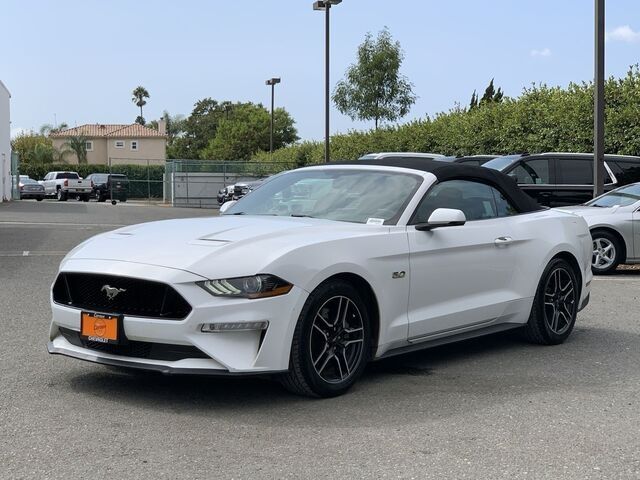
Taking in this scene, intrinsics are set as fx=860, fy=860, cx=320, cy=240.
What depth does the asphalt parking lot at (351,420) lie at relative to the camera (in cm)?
410

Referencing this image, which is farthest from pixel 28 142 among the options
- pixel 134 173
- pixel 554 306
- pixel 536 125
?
pixel 554 306

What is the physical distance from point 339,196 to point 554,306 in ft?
7.32

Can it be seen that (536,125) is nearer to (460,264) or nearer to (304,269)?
(460,264)

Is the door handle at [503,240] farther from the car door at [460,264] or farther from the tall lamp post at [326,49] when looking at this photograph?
the tall lamp post at [326,49]

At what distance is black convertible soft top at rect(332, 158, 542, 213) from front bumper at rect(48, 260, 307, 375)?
1.83 meters

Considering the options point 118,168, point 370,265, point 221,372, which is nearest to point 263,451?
point 221,372

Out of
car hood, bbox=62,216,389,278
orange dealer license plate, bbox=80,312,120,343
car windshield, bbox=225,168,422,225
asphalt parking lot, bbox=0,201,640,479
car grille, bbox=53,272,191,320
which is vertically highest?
car windshield, bbox=225,168,422,225

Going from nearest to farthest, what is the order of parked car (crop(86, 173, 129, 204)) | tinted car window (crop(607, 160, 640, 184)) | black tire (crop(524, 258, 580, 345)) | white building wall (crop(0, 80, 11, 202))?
black tire (crop(524, 258, 580, 345))
tinted car window (crop(607, 160, 640, 184))
white building wall (crop(0, 80, 11, 202))
parked car (crop(86, 173, 129, 204))

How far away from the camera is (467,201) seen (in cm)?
657

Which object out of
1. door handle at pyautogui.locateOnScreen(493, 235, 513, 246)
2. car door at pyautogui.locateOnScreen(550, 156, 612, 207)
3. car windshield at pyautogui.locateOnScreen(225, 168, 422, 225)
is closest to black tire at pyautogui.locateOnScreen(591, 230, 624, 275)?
car door at pyautogui.locateOnScreen(550, 156, 612, 207)

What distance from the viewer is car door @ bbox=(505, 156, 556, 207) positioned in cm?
1716

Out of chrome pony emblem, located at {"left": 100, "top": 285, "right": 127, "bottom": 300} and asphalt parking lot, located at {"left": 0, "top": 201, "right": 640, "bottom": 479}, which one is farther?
chrome pony emblem, located at {"left": 100, "top": 285, "right": 127, "bottom": 300}

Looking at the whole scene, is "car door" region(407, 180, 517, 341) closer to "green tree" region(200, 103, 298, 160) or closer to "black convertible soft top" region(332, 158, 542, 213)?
"black convertible soft top" region(332, 158, 542, 213)

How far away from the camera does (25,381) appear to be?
568 cm
